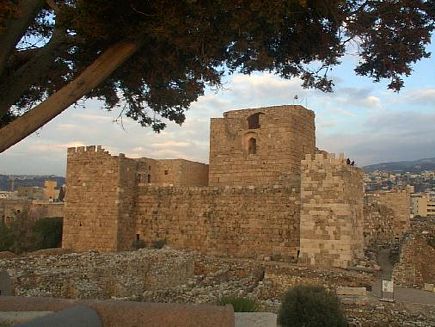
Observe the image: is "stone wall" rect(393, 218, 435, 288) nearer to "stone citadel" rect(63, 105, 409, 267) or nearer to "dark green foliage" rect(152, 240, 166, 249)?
"stone citadel" rect(63, 105, 409, 267)

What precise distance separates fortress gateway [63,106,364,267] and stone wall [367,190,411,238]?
408cm

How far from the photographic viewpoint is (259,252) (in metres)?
17.2

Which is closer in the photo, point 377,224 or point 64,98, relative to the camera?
point 64,98

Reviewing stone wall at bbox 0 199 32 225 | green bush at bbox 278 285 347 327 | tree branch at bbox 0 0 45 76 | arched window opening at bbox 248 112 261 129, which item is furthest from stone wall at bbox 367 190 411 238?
stone wall at bbox 0 199 32 225

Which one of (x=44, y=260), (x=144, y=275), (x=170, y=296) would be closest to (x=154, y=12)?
(x=170, y=296)

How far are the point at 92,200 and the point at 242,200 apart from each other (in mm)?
5780

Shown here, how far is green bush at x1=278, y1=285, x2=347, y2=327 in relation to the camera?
8.67 m

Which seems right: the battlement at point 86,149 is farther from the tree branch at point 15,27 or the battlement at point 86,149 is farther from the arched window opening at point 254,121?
the tree branch at point 15,27

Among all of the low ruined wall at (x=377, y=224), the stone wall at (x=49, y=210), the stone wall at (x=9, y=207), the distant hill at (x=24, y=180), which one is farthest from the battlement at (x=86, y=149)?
the distant hill at (x=24, y=180)

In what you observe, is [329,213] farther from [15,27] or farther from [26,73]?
[15,27]

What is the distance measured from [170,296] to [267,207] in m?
6.88

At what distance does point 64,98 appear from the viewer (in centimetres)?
609

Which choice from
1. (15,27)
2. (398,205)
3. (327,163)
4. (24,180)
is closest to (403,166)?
Result: (24,180)

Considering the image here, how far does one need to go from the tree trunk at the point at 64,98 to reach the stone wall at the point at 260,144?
1331 centimetres
